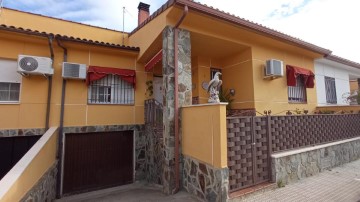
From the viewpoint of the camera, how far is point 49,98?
7.43 metres

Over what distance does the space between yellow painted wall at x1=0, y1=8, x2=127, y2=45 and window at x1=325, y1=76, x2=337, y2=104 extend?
1255 centimetres

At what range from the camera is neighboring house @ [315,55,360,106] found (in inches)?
452

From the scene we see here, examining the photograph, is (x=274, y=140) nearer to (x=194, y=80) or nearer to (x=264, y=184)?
(x=264, y=184)

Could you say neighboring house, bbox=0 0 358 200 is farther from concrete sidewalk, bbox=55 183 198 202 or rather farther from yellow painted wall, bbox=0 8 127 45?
concrete sidewalk, bbox=55 183 198 202

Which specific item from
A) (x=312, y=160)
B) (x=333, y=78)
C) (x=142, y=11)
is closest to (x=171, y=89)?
(x=312, y=160)

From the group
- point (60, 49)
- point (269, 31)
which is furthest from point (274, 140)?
point (60, 49)

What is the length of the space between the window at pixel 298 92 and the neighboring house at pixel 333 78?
1476mm

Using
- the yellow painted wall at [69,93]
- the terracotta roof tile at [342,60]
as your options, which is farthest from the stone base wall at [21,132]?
the terracotta roof tile at [342,60]

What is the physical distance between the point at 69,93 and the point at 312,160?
9405 mm

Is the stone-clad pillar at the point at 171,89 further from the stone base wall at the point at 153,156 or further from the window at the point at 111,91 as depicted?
the window at the point at 111,91

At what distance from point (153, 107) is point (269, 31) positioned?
5601 millimetres

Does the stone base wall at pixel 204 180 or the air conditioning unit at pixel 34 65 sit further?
the air conditioning unit at pixel 34 65

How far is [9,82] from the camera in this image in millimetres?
7043

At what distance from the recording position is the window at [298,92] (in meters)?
10.00
